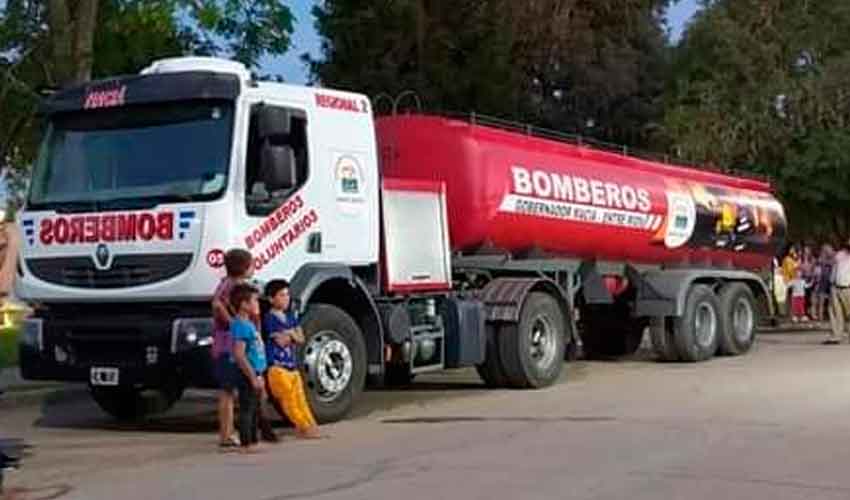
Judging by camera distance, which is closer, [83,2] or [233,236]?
[233,236]

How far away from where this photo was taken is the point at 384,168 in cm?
1675

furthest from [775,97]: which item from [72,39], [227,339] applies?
[227,339]

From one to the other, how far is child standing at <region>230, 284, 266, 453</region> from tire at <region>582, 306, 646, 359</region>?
9.99 metres

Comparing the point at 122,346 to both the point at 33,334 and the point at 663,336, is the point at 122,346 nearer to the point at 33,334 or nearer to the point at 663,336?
the point at 33,334

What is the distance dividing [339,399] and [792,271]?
19.6 m

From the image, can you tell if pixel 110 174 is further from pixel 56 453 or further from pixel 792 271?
pixel 792 271

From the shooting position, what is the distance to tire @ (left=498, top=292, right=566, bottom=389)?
17.0m

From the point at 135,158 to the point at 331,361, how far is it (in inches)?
99.5

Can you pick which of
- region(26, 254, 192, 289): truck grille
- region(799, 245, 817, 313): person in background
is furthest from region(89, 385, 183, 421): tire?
region(799, 245, 817, 313): person in background

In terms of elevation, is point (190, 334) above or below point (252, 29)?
below

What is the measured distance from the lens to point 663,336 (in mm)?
21219

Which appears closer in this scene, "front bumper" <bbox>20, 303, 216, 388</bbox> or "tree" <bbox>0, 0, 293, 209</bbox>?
"front bumper" <bbox>20, 303, 216, 388</bbox>

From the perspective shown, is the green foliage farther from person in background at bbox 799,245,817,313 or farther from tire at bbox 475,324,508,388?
person in background at bbox 799,245,817,313

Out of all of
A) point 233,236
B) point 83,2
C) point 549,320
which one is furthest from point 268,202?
point 83,2
